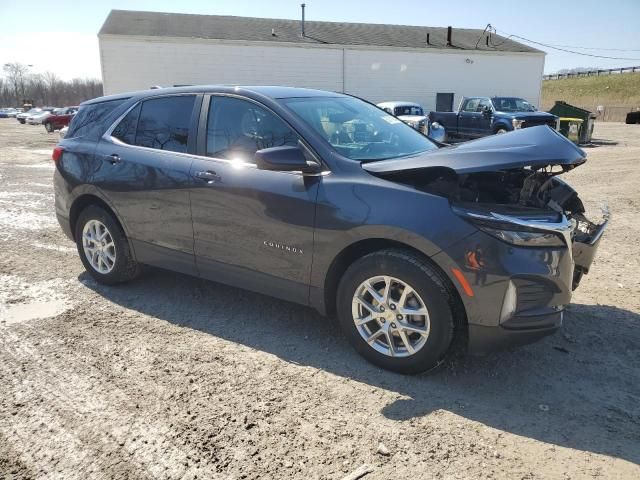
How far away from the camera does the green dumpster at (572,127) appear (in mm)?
21141

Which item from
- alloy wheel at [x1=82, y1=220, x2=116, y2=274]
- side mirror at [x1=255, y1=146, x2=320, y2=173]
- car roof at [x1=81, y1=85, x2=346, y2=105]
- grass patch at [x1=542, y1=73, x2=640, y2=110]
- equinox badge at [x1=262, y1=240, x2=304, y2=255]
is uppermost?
grass patch at [x1=542, y1=73, x2=640, y2=110]

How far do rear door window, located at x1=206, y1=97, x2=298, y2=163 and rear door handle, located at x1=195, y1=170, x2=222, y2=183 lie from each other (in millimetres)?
146

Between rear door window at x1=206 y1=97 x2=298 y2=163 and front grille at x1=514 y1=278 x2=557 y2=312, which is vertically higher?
rear door window at x1=206 y1=97 x2=298 y2=163

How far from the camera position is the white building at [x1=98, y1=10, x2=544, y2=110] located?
2647 centimetres

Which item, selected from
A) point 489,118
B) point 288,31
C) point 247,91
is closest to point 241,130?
point 247,91

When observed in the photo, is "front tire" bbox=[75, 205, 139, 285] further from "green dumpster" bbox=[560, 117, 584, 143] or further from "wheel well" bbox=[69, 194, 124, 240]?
"green dumpster" bbox=[560, 117, 584, 143]

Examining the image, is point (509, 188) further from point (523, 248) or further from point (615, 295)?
point (615, 295)

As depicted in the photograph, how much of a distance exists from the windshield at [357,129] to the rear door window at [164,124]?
88cm

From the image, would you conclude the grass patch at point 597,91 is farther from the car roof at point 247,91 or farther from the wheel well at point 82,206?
the wheel well at point 82,206

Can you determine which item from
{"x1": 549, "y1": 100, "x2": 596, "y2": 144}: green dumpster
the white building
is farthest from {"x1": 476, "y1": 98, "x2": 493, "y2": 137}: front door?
the white building

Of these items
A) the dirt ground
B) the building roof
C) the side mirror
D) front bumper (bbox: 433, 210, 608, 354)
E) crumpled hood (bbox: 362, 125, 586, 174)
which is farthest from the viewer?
the building roof

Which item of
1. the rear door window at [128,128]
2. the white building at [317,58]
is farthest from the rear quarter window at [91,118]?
the white building at [317,58]

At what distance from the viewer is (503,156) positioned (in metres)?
2.90

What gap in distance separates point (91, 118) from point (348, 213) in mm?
2990
